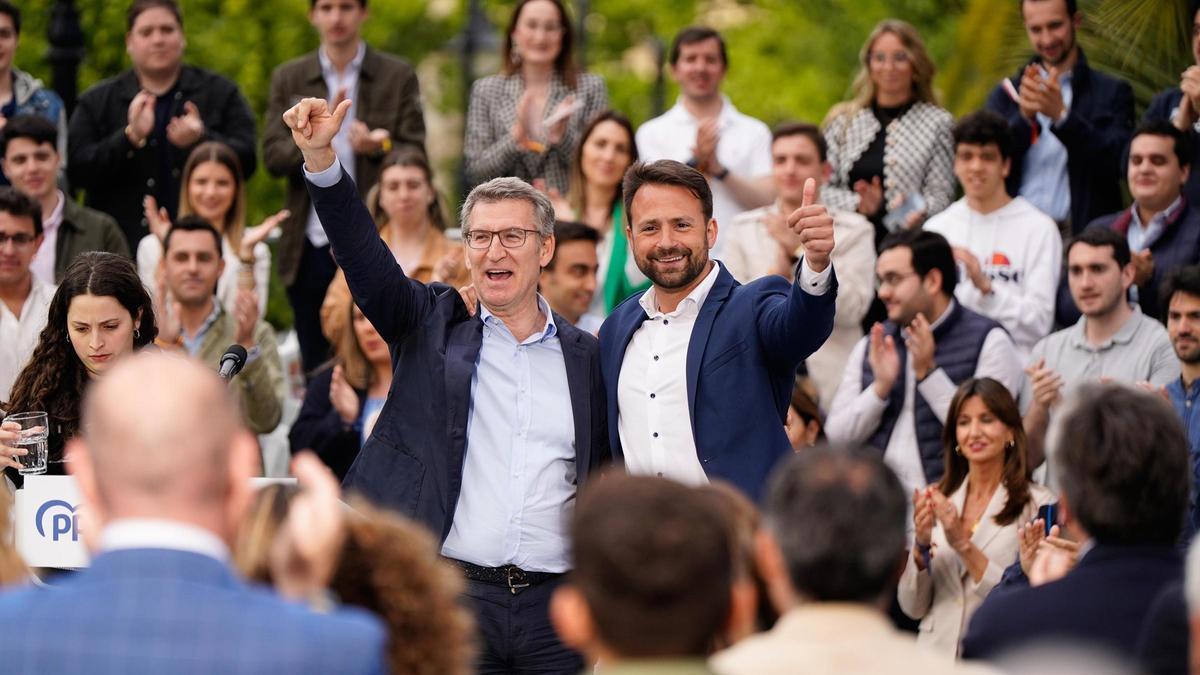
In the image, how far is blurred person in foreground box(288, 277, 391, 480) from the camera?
9539mm

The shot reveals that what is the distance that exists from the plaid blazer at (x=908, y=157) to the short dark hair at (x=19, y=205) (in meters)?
4.68

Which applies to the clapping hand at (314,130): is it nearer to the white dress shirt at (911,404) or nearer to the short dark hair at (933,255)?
the white dress shirt at (911,404)

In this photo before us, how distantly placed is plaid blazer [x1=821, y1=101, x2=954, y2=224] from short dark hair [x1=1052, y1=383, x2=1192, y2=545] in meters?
6.39

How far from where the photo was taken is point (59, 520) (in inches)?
251

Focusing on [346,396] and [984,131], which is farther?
[984,131]

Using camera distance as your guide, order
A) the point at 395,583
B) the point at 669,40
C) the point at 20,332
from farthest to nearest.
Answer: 1. the point at 669,40
2. the point at 20,332
3. the point at 395,583

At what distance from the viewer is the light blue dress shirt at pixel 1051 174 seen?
10.7 m

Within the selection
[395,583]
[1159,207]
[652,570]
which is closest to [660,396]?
[395,583]

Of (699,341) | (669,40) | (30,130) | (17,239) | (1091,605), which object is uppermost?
(669,40)

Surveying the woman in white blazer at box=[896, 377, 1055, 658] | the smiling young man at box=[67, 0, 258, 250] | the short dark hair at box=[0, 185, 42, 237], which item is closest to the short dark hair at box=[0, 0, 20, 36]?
the smiling young man at box=[67, 0, 258, 250]

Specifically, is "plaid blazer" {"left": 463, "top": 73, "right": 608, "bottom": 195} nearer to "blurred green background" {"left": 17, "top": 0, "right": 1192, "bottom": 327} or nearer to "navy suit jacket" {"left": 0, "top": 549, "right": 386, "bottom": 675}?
"blurred green background" {"left": 17, "top": 0, "right": 1192, "bottom": 327}

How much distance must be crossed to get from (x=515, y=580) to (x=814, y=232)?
170 cm

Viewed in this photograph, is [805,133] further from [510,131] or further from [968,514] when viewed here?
[968,514]

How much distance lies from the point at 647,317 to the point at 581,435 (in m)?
0.56
